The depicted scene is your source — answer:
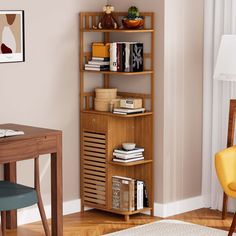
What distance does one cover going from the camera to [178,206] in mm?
6043

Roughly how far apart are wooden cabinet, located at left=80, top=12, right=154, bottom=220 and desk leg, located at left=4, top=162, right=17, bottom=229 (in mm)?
736

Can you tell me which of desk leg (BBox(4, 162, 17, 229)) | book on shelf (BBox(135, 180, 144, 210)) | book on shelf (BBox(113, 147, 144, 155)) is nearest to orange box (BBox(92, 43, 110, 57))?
book on shelf (BBox(113, 147, 144, 155))

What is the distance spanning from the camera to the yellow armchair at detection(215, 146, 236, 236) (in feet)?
16.4

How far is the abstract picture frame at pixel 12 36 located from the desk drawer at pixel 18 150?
0.84 meters

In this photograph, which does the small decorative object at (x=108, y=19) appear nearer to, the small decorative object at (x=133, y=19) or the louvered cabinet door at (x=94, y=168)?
the small decorative object at (x=133, y=19)

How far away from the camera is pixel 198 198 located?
246 inches

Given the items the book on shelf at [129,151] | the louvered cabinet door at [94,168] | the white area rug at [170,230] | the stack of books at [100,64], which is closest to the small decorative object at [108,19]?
the stack of books at [100,64]

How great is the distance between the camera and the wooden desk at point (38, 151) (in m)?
4.75

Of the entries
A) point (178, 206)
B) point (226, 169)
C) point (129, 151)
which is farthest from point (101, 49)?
point (226, 169)

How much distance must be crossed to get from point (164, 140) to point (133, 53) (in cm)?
73

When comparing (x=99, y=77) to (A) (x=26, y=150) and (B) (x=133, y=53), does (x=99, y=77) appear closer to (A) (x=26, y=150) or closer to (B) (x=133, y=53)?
(B) (x=133, y=53)

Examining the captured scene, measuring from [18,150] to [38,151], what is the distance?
7.5 inches

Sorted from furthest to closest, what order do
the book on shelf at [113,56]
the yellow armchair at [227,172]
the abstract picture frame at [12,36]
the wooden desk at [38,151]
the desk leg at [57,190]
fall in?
the book on shelf at [113,56], the abstract picture frame at [12,36], the desk leg at [57,190], the yellow armchair at [227,172], the wooden desk at [38,151]

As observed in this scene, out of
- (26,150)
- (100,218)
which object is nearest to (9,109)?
(26,150)
